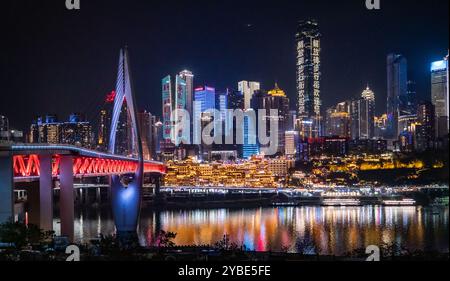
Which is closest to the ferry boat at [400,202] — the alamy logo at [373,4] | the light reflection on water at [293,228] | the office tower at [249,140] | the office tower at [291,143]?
the light reflection on water at [293,228]

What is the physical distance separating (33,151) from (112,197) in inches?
133

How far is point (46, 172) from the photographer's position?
5934 mm

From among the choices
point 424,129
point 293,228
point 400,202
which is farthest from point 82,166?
point 424,129

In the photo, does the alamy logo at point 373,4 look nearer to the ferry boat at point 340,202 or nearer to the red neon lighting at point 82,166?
the red neon lighting at point 82,166

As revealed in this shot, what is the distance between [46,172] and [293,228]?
5653 mm

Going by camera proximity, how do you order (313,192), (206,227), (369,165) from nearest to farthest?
(206,227), (313,192), (369,165)

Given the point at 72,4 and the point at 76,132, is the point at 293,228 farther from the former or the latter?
the point at 72,4

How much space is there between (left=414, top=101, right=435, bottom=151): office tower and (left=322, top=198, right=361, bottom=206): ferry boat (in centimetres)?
258

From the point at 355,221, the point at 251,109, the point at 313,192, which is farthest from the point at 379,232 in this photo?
the point at 251,109

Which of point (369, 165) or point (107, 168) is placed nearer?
point (107, 168)

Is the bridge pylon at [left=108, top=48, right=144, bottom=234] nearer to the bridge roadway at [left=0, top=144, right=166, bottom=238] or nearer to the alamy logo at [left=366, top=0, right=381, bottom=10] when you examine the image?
the bridge roadway at [left=0, top=144, right=166, bottom=238]
